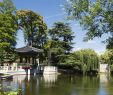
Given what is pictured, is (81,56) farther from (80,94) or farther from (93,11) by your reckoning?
(93,11)

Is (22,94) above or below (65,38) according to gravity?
below

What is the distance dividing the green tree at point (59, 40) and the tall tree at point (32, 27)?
2.16 meters

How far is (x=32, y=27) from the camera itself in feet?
163

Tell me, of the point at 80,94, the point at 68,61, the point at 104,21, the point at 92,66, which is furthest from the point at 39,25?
the point at 104,21

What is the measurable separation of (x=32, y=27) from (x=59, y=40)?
5.30 meters

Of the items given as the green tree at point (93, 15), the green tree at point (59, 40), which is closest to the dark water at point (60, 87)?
the green tree at point (93, 15)

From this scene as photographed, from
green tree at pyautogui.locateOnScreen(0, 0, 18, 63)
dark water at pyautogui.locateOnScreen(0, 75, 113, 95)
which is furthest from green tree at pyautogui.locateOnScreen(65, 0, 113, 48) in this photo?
green tree at pyautogui.locateOnScreen(0, 0, 18, 63)

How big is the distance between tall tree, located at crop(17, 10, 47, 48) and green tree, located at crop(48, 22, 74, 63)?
216 cm

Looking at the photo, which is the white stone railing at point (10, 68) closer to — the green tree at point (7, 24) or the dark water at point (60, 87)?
the green tree at point (7, 24)

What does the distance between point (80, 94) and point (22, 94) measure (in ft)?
10.7

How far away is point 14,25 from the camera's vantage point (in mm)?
37844

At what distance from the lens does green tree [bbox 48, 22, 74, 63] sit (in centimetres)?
4691

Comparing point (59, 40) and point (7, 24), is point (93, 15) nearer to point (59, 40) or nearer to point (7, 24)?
point (7, 24)

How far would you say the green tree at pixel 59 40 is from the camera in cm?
4691
